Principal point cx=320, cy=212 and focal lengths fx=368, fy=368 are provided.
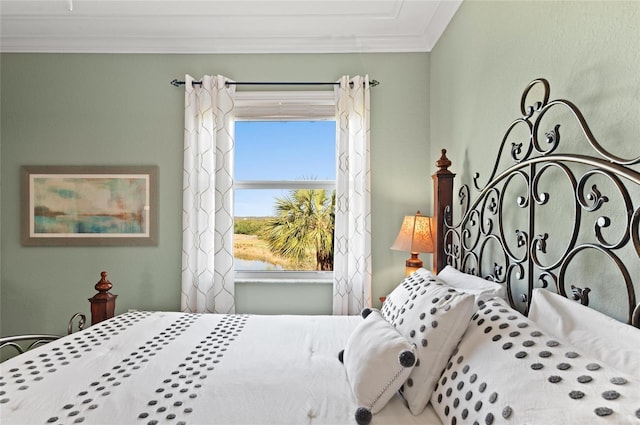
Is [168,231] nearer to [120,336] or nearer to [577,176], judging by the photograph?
[120,336]

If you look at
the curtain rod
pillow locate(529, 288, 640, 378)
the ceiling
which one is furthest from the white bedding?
the ceiling

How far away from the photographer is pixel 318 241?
3.00m

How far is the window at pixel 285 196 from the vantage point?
9.82 feet

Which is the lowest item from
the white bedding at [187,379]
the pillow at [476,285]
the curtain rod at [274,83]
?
the white bedding at [187,379]

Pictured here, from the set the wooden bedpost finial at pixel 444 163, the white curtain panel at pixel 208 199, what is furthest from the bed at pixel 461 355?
the white curtain panel at pixel 208 199

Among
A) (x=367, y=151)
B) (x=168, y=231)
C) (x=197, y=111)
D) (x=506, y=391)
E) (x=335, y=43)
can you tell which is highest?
(x=335, y=43)

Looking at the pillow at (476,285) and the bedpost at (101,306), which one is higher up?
the pillow at (476,285)

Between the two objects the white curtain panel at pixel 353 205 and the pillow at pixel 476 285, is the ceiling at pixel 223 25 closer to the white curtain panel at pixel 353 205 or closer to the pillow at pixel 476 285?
the white curtain panel at pixel 353 205

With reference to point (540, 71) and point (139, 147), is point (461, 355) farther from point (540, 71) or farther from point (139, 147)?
point (139, 147)

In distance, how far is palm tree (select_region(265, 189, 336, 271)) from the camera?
9.82 feet

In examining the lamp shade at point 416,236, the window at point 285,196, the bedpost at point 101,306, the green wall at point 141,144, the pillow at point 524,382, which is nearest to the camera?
the pillow at point 524,382

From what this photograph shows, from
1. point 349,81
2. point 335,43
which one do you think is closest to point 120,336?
point 349,81

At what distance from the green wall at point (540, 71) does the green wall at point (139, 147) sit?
44 centimetres

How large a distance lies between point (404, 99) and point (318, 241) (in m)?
1.31
